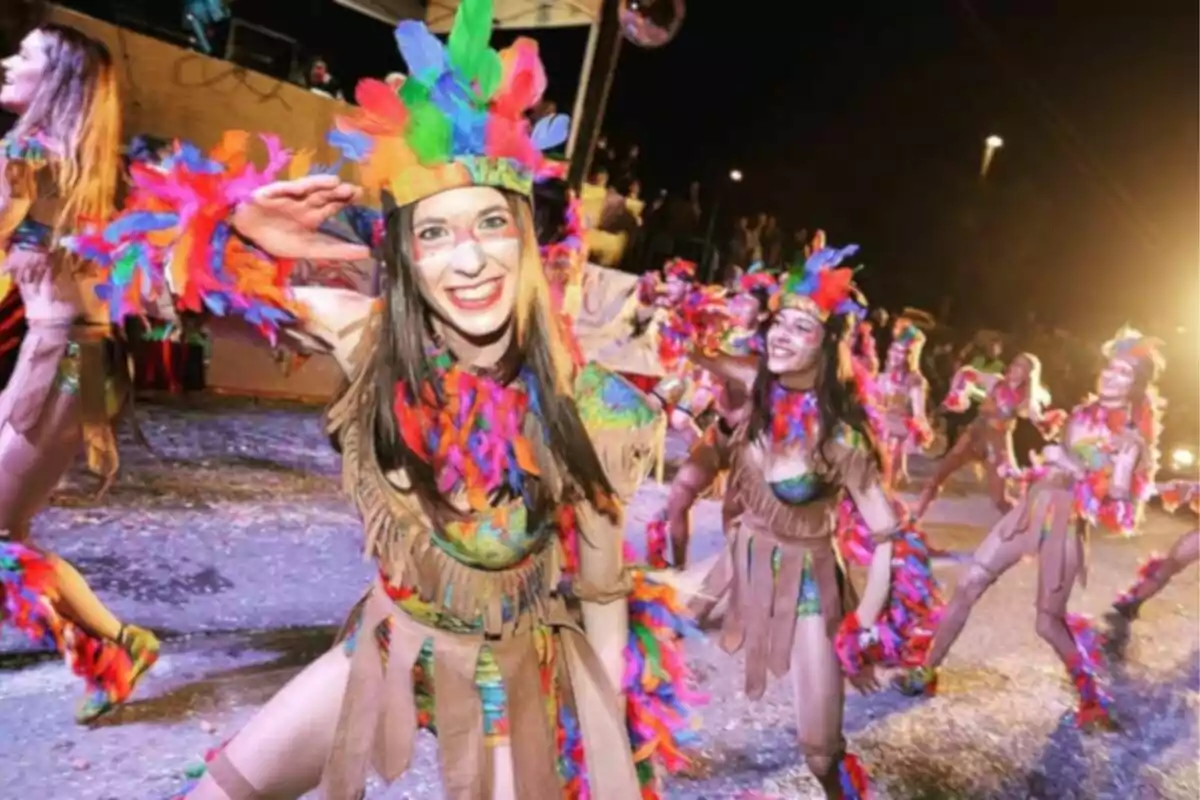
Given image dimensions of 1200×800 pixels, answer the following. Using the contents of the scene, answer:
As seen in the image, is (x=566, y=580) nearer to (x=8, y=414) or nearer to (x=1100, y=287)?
(x=8, y=414)

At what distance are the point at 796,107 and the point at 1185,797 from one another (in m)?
3.54

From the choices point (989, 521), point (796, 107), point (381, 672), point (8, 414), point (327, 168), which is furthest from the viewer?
point (989, 521)

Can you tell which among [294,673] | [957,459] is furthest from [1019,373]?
[294,673]

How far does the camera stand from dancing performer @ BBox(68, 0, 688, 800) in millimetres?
1567

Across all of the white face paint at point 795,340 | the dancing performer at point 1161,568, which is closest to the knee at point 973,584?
the white face paint at point 795,340

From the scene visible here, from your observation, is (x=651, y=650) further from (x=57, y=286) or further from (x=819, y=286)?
(x=57, y=286)

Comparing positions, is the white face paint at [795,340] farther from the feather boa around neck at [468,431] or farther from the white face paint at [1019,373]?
the white face paint at [1019,373]

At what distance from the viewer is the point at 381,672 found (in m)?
1.61

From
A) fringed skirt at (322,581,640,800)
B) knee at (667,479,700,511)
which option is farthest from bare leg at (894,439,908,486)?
fringed skirt at (322,581,640,800)

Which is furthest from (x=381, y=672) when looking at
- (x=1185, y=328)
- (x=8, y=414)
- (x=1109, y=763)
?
(x=1185, y=328)

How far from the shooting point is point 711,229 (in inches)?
244

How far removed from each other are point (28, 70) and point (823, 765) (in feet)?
8.67

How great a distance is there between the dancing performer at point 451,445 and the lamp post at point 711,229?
419 centimetres

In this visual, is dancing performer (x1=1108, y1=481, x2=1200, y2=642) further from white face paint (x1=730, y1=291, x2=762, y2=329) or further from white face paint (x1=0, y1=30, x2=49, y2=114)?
white face paint (x1=0, y1=30, x2=49, y2=114)
